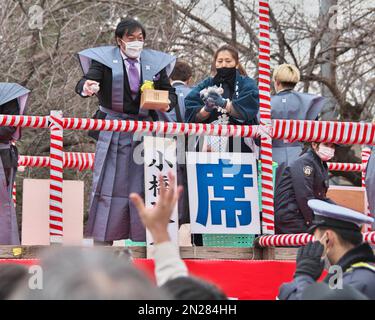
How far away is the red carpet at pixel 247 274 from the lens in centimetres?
704

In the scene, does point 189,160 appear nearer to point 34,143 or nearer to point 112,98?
point 112,98

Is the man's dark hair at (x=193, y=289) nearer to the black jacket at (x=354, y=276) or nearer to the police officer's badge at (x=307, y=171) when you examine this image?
the black jacket at (x=354, y=276)

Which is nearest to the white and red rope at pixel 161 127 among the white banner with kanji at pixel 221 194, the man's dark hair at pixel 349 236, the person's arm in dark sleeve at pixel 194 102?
the white banner with kanji at pixel 221 194

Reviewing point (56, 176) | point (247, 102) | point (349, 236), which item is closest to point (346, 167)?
point (247, 102)

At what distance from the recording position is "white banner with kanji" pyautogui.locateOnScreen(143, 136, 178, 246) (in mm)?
7684

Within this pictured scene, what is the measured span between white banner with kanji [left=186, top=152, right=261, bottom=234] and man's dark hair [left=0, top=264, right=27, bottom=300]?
414cm

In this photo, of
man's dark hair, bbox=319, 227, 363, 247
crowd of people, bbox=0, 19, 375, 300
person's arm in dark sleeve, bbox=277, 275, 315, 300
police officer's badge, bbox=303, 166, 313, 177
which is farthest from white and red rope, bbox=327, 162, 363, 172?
person's arm in dark sleeve, bbox=277, 275, 315, 300

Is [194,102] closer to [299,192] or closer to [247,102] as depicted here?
[247,102]

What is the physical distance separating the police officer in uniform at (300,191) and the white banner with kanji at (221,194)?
536mm

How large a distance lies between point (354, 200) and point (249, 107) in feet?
5.93

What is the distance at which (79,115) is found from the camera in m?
15.1

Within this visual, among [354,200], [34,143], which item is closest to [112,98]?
[354,200]

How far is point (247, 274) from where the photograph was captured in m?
7.12

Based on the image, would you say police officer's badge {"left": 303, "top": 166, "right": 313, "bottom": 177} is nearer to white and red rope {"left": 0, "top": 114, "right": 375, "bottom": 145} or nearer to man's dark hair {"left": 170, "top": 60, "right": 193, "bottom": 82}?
white and red rope {"left": 0, "top": 114, "right": 375, "bottom": 145}
